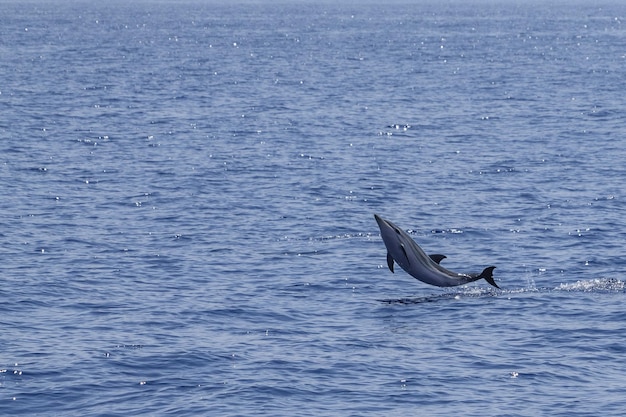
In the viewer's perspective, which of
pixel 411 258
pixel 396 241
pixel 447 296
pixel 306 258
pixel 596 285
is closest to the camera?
pixel 396 241

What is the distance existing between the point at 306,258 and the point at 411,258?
12141 millimetres

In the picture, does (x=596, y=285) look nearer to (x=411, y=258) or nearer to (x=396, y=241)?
(x=411, y=258)

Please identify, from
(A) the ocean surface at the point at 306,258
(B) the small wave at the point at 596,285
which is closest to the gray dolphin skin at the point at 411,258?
(A) the ocean surface at the point at 306,258

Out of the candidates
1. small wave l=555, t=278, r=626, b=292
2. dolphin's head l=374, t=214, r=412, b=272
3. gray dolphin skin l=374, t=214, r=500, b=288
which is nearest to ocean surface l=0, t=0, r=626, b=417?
small wave l=555, t=278, r=626, b=292

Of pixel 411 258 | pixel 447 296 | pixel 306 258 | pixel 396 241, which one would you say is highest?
pixel 396 241

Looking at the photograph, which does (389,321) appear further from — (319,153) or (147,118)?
(147,118)

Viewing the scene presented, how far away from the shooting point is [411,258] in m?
36.6

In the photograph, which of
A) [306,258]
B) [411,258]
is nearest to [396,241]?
[411,258]

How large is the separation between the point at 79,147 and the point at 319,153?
14599 millimetres

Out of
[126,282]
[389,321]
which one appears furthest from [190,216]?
[389,321]

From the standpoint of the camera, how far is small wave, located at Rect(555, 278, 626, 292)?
42906 mm

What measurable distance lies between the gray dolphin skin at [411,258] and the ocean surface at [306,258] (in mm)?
1708

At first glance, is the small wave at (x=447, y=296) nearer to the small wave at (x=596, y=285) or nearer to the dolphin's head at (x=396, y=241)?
the small wave at (x=596, y=285)

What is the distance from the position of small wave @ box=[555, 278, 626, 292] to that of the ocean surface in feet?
0.42
